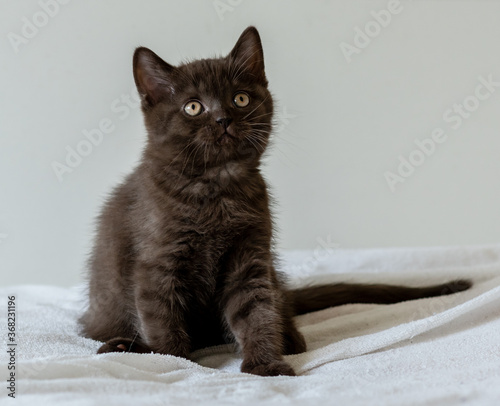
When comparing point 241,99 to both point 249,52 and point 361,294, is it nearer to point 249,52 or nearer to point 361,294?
point 249,52

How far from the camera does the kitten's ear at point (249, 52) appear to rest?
68.5 inches

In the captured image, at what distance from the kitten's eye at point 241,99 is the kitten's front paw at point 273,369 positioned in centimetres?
72

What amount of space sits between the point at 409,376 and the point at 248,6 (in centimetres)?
200

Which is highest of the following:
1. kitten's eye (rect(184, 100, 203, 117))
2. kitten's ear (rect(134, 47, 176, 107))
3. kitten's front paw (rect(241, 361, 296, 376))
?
kitten's ear (rect(134, 47, 176, 107))

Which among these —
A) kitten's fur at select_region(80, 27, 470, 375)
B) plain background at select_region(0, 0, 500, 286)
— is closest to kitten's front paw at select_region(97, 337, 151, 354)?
kitten's fur at select_region(80, 27, 470, 375)

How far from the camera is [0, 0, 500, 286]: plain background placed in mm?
2693

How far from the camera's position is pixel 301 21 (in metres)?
2.78

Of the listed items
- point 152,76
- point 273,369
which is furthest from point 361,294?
point 152,76

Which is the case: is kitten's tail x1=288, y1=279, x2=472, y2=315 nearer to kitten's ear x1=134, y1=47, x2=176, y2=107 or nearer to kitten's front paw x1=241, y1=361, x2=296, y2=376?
kitten's front paw x1=241, y1=361, x2=296, y2=376

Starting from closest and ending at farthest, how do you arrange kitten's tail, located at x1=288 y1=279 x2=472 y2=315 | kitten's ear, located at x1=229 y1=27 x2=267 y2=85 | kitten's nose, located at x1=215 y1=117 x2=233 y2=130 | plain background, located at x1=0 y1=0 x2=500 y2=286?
1. kitten's nose, located at x1=215 y1=117 x2=233 y2=130
2. kitten's ear, located at x1=229 y1=27 x2=267 y2=85
3. kitten's tail, located at x1=288 y1=279 x2=472 y2=315
4. plain background, located at x1=0 y1=0 x2=500 y2=286

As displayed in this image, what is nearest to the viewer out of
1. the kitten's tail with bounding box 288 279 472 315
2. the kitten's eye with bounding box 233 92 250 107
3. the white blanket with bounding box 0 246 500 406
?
the white blanket with bounding box 0 246 500 406

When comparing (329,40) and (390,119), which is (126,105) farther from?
(390,119)

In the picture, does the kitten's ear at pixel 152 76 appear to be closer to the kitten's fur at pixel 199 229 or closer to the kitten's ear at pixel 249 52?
the kitten's fur at pixel 199 229

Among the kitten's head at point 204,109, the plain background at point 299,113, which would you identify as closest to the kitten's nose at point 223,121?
the kitten's head at point 204,109
